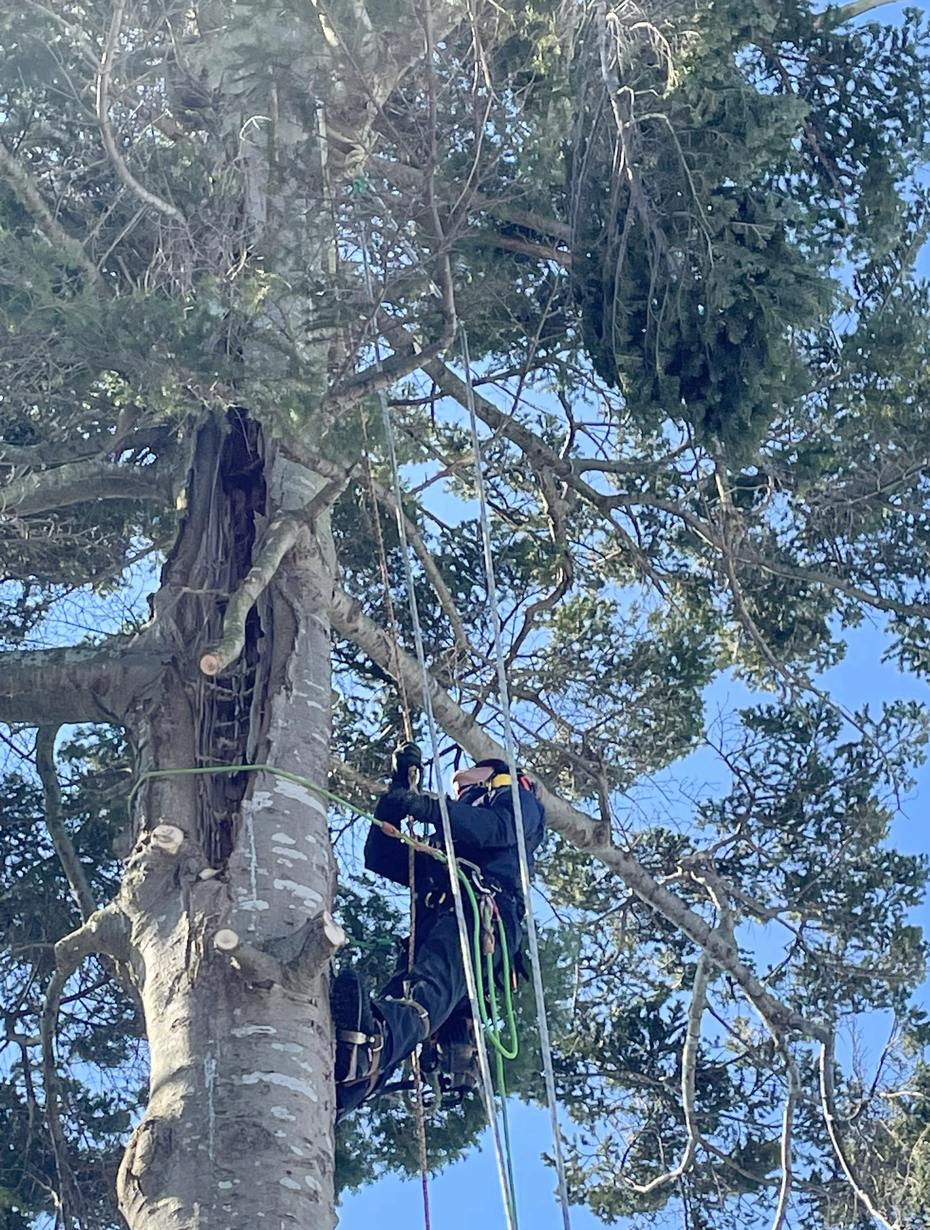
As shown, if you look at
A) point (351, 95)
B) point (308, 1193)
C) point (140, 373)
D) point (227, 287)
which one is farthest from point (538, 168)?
point (308, 1193)

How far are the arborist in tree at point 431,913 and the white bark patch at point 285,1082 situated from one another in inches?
17.4

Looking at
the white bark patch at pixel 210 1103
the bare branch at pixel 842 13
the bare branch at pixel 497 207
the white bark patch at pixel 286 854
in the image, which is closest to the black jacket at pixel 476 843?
the white bark patch at pixel 286 854

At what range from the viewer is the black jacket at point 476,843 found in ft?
21.1

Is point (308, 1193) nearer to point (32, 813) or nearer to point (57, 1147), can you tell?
point (57, 1147)

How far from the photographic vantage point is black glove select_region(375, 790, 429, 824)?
6.24 m

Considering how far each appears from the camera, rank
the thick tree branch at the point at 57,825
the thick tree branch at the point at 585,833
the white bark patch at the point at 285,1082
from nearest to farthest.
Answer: the white bark patch at the point at 285,1082
the thick tree branch at the point at 57,825
the thick tree branch at the point at 585,833

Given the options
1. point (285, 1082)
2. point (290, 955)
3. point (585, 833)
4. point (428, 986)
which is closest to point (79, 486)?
point (428, 986)

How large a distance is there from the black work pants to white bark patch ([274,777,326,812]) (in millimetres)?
629

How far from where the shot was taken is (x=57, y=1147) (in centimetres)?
674

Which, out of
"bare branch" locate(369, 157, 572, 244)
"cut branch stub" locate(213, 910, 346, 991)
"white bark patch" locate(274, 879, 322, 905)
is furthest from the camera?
"bare branch" locate(369, 157, 572, 244)

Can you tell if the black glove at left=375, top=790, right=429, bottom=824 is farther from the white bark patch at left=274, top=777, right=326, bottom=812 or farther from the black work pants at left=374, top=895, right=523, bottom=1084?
the white bark patch at left=274, top=777, right=326, bottom=812

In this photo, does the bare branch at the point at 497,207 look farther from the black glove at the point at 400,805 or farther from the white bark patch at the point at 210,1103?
the white bark patch at the point at 210,1103

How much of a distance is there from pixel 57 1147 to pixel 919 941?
440 cm

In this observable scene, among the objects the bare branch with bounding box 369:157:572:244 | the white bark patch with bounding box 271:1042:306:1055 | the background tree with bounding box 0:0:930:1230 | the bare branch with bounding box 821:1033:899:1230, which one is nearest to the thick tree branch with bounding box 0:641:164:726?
the background tree with bounding box 0:0:930:1230
